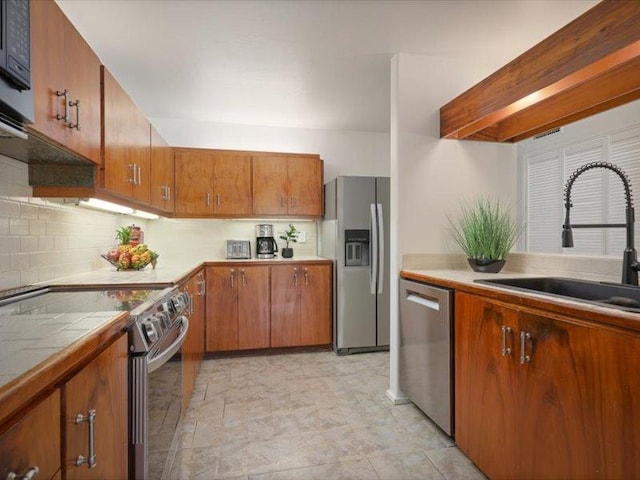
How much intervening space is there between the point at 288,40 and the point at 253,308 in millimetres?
2323

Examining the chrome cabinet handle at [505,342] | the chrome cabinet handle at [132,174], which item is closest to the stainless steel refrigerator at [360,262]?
the chrome cabinet handle at [132,174]

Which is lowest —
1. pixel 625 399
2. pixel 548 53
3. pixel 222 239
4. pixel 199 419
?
pixel 199 419

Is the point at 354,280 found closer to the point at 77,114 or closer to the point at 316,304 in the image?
the point at 316,304

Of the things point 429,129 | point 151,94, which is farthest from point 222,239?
point 429,129

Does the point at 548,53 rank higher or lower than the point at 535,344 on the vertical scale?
higher

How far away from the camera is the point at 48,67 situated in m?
1.21

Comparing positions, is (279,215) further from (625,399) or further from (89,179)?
(625,399)

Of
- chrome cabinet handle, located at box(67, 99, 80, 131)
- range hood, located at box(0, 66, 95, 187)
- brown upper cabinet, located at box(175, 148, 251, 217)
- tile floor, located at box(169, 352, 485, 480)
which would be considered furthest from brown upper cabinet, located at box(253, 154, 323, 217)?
chrome cabinet handle, located at box(67, 99, 80, 131)

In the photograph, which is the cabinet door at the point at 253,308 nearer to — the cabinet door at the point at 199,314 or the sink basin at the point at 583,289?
the cabinet door at the point at 199,314

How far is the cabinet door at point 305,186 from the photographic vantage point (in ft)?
11.8

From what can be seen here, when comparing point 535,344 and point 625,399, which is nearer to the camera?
point 625,399

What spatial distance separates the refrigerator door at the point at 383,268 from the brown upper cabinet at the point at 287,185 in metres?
0.69

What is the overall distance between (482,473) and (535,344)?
822mm

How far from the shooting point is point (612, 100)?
5.65 feet
